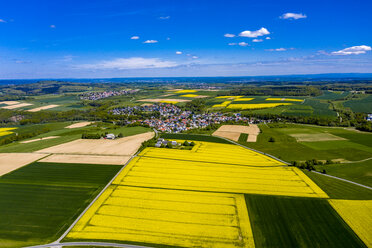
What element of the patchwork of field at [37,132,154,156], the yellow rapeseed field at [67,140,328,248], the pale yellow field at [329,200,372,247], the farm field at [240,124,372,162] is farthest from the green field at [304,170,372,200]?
the patchwork of field at [37,132,154,156]

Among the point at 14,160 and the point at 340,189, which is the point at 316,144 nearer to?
the point at 340,189

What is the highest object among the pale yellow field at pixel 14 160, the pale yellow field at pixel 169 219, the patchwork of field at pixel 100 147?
the patchwork of field at pixel 100 147

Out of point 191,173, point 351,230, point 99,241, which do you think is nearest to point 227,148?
point 191,173

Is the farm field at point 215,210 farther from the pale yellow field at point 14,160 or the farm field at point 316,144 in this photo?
the pale yellow field at point 14,160

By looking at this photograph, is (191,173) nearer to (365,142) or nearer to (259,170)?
(259,170)

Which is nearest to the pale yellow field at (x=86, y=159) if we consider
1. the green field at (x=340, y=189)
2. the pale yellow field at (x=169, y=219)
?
the pale yellow field at (x=169, y=219)

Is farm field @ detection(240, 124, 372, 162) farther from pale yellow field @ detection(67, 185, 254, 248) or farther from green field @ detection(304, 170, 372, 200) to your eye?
pale yellow field @ detection(67, 185, 254, 248)

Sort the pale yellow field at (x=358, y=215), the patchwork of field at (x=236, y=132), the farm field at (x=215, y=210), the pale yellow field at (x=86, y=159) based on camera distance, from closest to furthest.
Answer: the farm field at (x=215, y=210) → the pale yellow field at (x=358, y=215) → the pale yellow field at (x=86, y=159) → the patchwork of field at (x=236, y=132)
